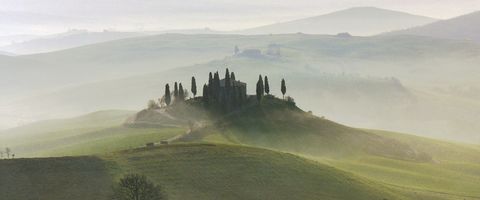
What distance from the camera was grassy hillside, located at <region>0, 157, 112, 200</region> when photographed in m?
84.4

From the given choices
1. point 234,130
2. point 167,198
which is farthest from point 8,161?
point 234,130

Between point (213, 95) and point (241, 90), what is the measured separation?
10.4 m

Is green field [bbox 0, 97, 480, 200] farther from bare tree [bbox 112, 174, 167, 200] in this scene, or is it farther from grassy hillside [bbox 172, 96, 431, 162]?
bare tree [bbox 112, 174, 167, 200]

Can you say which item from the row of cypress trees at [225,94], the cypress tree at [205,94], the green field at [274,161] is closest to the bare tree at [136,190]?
the green field at [274,161]

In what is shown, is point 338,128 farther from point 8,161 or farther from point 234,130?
→ point 8,161

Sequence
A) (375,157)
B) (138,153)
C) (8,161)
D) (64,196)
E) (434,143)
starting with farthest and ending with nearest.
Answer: (434,143) < (375,157) < (138,153) < (8,161) < (64,196)

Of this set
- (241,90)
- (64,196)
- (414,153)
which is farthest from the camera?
(241,90)

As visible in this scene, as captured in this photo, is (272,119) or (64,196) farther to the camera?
(272,119)

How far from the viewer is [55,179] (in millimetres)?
89000

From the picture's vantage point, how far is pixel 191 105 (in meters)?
186

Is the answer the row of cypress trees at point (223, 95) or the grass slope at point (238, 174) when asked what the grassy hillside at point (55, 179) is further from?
the row of cypress trees at point (223, 95)

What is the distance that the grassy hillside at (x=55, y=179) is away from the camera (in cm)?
8438

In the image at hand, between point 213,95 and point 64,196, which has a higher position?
point 213,95

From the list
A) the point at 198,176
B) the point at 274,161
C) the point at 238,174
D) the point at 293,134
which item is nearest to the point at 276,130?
the point at 293,134
